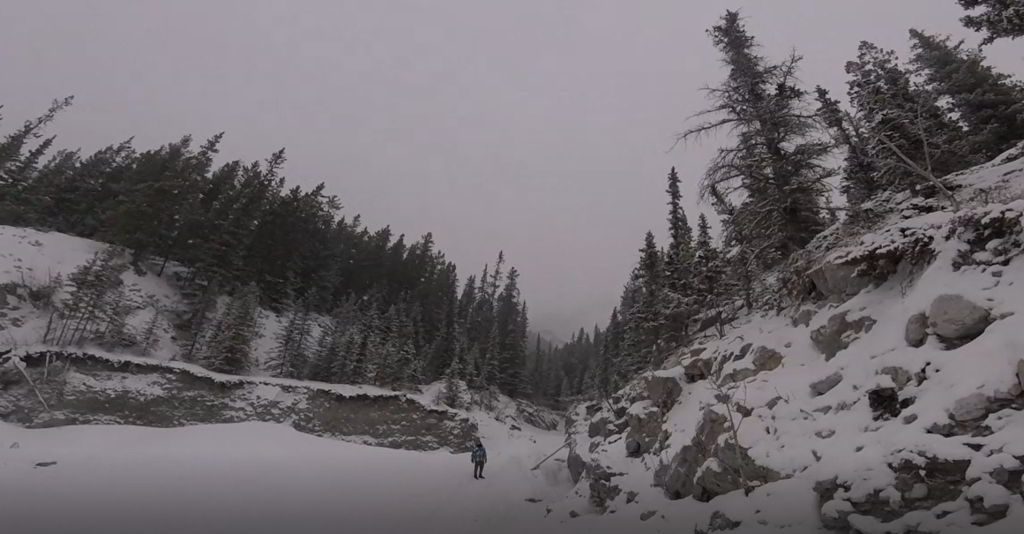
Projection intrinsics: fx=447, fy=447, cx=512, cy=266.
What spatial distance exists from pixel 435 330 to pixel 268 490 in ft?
147

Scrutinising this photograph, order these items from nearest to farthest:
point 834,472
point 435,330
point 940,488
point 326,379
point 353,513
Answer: point 940,488 → point 834,472 → point 353,513 → point 326,379 → point 435,330

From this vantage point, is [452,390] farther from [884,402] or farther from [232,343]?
[884,402]

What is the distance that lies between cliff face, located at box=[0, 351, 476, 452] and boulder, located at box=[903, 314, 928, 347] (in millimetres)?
28504

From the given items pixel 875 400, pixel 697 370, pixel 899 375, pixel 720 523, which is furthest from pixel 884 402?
pixel 697 370

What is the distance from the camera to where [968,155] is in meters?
18.8

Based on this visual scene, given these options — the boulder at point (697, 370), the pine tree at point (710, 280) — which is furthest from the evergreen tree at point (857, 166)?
the boulder at point (697, 370)

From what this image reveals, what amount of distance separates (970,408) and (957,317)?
1913 millimetres

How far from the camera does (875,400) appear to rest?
7844mm

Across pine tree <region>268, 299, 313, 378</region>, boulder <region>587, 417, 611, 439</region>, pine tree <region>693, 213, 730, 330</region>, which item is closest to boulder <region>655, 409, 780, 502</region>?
boulder <region>587, 417, 611, 439</region>

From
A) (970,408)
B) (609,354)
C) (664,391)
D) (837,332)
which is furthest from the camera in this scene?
(609,354)

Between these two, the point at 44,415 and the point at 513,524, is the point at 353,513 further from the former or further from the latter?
the point at 44,415

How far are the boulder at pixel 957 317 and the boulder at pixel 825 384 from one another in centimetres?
194

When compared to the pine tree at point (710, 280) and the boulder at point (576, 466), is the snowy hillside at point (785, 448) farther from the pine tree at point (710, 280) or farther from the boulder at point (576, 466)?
the pine tree at point (710, 280)

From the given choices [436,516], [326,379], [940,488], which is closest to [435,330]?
[326,379]
